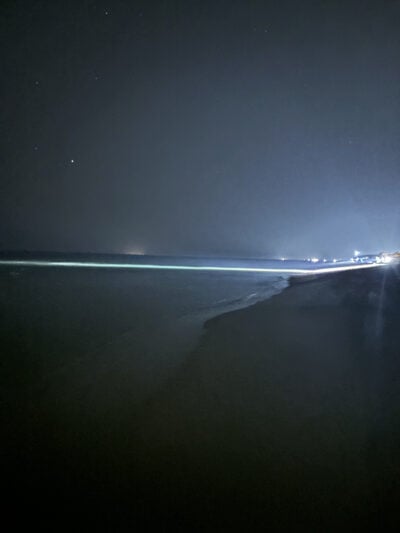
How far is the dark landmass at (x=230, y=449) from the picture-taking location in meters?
2.80

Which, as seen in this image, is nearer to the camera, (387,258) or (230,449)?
(230,449)

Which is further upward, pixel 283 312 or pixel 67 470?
pixel 283 312

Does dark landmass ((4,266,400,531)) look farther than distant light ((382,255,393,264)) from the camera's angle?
No

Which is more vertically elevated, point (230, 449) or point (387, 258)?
point (387, 258)

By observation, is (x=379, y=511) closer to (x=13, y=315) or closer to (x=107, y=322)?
(x=107, y=322)

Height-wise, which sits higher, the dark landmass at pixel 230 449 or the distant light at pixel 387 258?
the distant light at pixel 387 258

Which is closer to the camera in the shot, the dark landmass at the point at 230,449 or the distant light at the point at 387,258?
the dark landmass at the point at 230,449

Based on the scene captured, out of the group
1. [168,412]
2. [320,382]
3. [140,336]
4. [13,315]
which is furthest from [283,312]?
[13,315]

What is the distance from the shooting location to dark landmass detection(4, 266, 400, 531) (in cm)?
280

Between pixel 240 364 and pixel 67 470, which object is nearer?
pixel 67 470

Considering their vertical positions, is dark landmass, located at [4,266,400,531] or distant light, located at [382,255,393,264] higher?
distant light, located at [382,255,393,264]

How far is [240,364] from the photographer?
20.3 feet

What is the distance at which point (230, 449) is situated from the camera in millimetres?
3686

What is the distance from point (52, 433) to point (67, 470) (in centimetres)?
88
